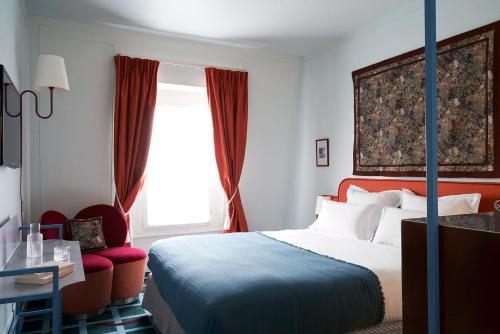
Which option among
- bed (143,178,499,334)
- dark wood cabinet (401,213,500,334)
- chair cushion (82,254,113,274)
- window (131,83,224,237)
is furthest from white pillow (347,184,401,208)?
dark wood cabinet (401,213,500,334)

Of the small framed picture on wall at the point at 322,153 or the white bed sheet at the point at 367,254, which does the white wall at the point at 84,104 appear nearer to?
the small framed picture on wall at the point at 322,153

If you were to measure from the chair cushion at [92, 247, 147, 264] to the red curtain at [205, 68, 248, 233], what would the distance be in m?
1.44

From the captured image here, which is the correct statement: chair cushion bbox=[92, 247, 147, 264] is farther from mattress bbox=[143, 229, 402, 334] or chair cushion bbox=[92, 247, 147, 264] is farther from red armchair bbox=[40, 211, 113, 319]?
mattress bbox=[143, 229, 402, 334]

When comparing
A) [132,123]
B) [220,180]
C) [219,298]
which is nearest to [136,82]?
[132,123]

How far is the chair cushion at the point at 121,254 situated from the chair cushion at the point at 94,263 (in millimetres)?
115

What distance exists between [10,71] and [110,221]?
70.7 inches

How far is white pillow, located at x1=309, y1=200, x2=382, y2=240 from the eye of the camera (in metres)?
3.50

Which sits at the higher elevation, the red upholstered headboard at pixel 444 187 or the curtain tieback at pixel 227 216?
the red upholstered headboard at pixel 444 187

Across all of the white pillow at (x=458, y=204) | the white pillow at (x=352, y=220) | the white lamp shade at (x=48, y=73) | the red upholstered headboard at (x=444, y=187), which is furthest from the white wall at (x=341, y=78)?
the white lamp shade at (x=48, y=73)

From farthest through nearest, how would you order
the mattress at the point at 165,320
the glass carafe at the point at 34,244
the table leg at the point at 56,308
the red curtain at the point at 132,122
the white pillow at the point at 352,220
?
the red curtain at the point at 132,122, the white pillow at the point at 352,220, the glass carafe at the point at 34,244, the mattress at the point at 165,320, the table leg at the point at 56,308

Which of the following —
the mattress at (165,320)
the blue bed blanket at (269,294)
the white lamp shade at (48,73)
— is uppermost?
the white lamp shade at (48,73)

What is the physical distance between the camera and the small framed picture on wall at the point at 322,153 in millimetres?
4906

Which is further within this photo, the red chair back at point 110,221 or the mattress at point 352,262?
the red chair back at point 110,221

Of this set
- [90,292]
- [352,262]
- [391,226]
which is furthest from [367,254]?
[90,292]
